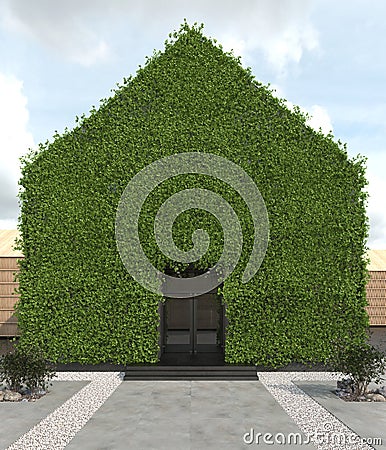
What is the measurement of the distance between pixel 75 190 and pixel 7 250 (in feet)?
25.5

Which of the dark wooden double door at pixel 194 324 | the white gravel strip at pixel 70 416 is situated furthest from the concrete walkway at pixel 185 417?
the dark wooden double door at pixel 194 324

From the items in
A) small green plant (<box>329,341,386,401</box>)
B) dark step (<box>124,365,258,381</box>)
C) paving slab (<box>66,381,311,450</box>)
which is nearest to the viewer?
paving slab (<box>66,381,311,450</box>)

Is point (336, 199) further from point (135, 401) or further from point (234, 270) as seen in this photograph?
point (135, 401)

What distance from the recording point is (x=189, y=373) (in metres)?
13.5

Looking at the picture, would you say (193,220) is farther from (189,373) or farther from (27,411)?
(27,411)

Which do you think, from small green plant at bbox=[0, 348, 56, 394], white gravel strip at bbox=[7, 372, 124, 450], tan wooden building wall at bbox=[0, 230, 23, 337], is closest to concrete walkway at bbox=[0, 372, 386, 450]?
white gravel strip at bbox=[7, 372, 124, 450]

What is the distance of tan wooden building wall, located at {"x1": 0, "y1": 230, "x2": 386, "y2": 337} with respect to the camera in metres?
19.7

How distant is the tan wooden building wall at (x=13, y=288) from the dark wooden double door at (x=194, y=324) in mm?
6245

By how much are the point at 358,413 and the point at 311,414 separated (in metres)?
0.98

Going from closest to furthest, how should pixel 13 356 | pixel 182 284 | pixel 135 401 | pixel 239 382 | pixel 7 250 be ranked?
1. pixel 135 401
2. pixel 13 356
3. pixel 239 382
4. pixel 182 284
5. pixel 7 250

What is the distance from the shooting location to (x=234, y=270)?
14.6 metres

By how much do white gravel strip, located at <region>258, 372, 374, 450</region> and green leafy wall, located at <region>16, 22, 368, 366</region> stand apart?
0.74 metres

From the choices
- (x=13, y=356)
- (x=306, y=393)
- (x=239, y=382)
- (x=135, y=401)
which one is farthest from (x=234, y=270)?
(x=13, y=356)
